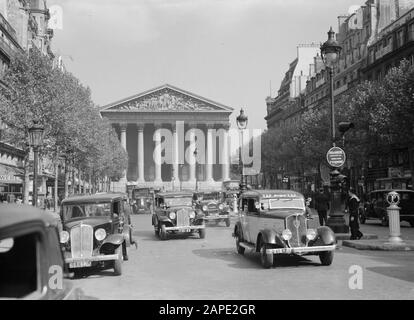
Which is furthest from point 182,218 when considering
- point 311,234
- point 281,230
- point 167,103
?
point 167,103

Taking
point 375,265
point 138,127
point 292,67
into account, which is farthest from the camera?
point 138,127

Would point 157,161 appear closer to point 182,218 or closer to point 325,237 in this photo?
point 182,218

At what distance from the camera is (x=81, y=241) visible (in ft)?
38.5

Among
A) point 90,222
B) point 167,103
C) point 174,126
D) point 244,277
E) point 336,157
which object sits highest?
point 167,103

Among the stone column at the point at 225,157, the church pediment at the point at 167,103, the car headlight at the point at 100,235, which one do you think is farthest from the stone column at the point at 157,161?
the car headlight at the point at 100,235

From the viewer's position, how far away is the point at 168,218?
20516 millimetres

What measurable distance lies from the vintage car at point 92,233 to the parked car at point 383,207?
17389mm

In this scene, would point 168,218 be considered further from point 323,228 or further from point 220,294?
point 220,294

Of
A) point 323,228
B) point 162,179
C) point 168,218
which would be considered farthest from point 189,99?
point 323,228

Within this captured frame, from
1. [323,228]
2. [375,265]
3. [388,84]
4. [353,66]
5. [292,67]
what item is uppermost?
[292,67]

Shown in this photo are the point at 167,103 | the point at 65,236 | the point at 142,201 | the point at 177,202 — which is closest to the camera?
the point at 65,236

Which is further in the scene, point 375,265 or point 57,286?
point 375,265

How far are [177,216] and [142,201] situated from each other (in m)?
30.1
